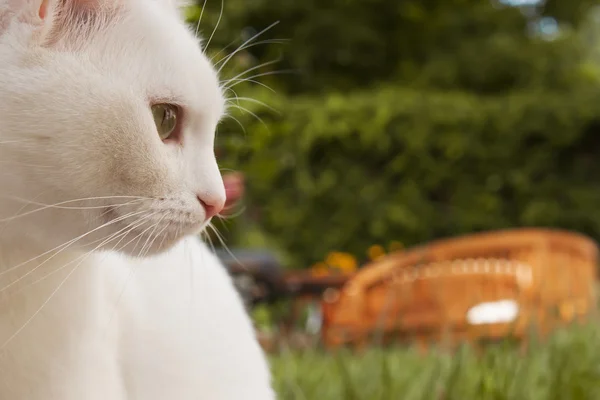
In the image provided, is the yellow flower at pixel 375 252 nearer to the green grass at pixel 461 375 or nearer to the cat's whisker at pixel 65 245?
the green grass at pixel 461 375

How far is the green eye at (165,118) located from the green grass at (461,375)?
0.89 metres

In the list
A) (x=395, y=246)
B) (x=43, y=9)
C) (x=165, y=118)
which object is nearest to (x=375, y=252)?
(x=395, y=246)

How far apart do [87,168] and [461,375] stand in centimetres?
109

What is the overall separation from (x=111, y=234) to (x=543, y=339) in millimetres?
1681

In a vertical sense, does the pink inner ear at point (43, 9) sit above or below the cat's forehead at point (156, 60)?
above

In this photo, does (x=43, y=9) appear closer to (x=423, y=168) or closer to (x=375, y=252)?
(x=375, y=252)

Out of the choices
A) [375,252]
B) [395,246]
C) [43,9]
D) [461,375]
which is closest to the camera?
[43,9]

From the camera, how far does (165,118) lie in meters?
0.74

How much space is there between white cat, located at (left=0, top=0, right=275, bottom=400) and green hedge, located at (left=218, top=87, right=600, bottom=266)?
4806mm

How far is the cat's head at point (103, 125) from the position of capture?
661mm

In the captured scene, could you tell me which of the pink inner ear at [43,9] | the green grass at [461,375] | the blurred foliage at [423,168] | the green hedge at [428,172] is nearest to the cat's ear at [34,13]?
the pink inner ear at [43,9]

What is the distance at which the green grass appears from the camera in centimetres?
143

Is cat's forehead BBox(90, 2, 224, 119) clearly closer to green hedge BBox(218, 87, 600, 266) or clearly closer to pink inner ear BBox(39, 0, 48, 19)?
pink inner ear BBox(39, 0, 48, 19)

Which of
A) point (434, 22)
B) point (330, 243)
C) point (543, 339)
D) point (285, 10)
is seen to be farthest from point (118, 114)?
point (434, 22)
